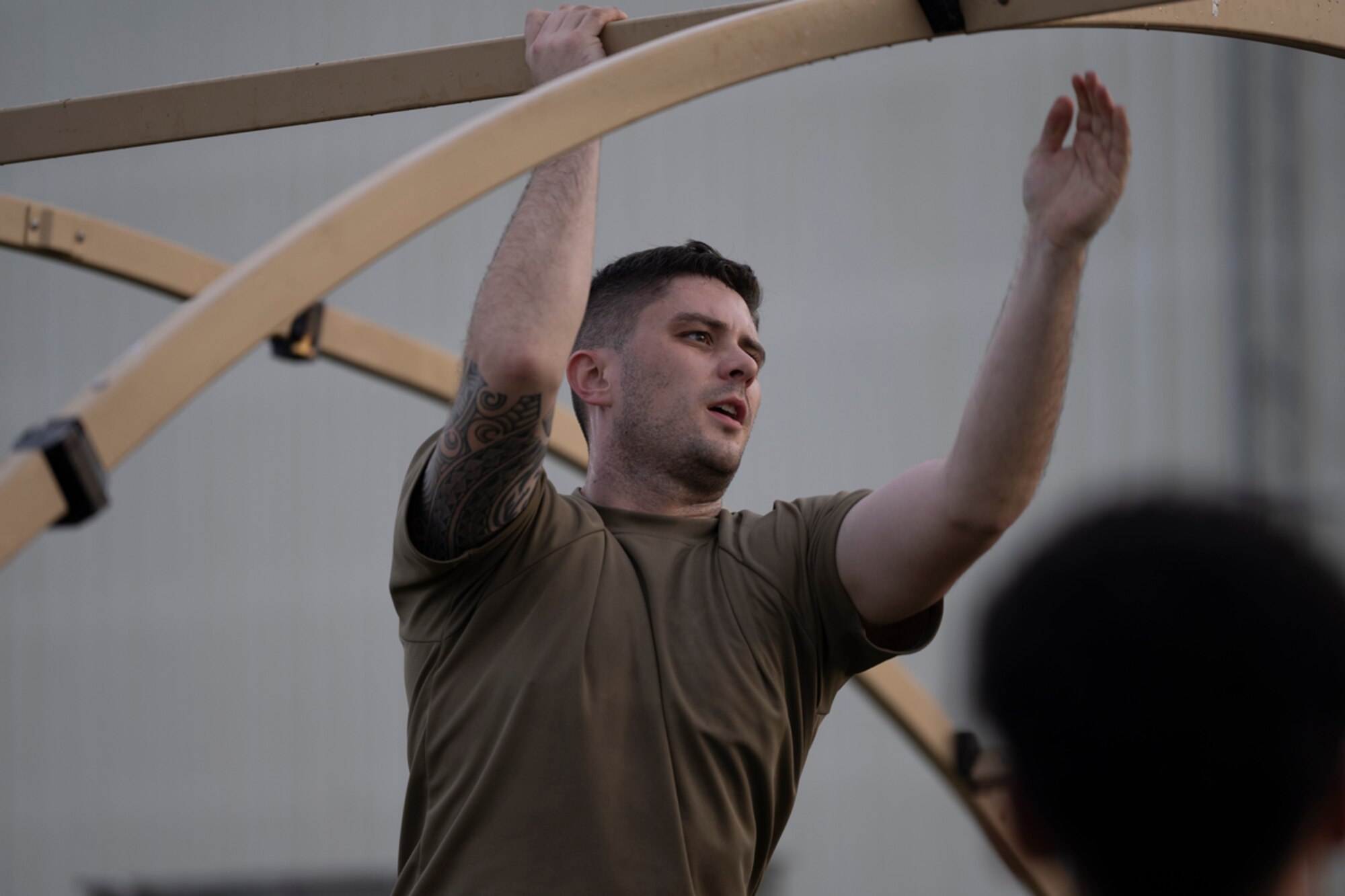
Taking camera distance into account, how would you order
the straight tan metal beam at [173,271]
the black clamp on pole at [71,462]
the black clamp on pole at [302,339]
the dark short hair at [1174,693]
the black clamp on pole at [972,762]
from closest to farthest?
the dark short hair at [1174,693] < the black clamp on pole at [71,462] < the black clamp on pole at [302,339] < the straight tan metal beam at [173,271] < the black clamp on pole at [972,762]

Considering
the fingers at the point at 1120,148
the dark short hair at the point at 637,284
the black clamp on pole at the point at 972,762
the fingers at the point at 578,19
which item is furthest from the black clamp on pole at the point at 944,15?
the black clamp on pole at the point at 972,762

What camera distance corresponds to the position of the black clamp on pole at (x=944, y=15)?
1.95 meters

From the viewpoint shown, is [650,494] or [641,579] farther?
[650,494]

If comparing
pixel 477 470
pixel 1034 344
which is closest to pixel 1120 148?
pixel 1034 344

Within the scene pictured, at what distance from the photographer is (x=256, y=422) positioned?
621 centimetres

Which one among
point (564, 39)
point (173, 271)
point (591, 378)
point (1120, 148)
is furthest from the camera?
point (173, 271)

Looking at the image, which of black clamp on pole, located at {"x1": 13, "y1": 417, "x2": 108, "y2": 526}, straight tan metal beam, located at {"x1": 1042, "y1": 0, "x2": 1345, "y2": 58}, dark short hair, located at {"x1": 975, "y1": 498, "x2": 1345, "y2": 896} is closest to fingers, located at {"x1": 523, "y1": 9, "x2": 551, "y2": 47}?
straight tan metal beam, located at {"x1": 1042, "y1": 0, "x2": 1345, "y2": 58}

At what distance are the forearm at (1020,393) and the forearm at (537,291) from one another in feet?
1.99

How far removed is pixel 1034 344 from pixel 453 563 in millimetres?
956

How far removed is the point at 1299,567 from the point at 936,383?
5.21 m

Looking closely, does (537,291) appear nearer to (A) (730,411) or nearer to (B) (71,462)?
(A) (730,411)

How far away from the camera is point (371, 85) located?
7.97 ft

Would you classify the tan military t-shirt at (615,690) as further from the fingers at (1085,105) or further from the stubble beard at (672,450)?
the fingers at (1085,105)

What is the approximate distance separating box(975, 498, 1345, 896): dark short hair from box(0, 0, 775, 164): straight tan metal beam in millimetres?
1539
